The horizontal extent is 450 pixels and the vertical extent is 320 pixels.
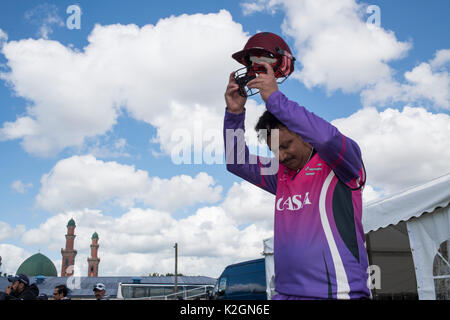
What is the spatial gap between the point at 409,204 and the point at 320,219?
15.9 feet

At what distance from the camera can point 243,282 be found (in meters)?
13.4

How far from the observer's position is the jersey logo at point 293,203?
1.64m

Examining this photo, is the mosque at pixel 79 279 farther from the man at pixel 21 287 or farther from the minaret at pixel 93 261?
the man at pixel 21 287

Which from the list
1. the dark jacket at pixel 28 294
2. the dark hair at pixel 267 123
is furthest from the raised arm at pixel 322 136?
the dark jacket at pixel 28 294

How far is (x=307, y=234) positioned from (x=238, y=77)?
0.84 m

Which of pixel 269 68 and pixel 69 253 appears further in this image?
pixel 69 253

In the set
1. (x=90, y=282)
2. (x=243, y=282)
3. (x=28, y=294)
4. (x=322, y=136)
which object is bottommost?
(x=90, y=282)

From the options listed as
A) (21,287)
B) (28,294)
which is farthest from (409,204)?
(21,287)

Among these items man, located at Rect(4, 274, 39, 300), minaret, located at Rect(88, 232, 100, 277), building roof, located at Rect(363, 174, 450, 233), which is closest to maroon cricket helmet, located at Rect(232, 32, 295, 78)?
building roof, located at Rect(363, 174, 450, 233)

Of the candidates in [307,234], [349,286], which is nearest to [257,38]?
[307,234]

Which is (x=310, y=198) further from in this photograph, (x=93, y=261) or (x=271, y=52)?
(x=93, y=261)

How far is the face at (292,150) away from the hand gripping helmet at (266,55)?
0.29 metres

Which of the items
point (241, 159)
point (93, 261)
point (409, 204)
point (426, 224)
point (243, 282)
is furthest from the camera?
point (93, 261)

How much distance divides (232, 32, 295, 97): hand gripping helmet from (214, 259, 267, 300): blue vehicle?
1135 cm
